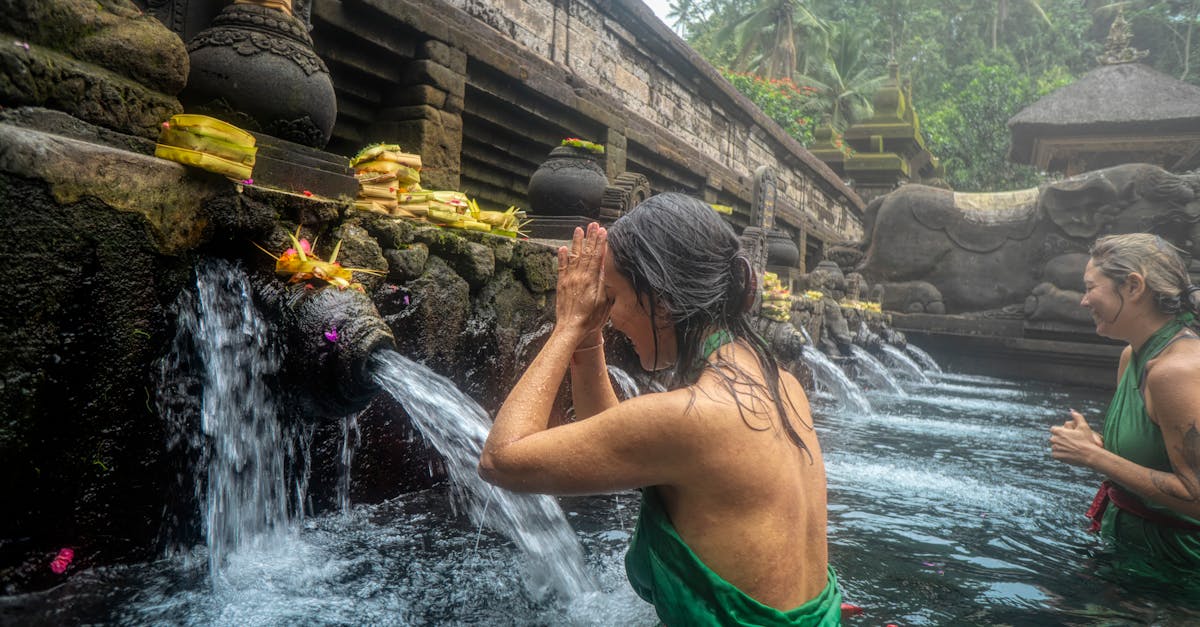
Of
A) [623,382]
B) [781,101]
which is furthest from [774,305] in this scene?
[781,101]

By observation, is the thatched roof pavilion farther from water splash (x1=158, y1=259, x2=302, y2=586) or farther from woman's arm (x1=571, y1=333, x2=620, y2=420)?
water splash (x1=158, y1=259, x2=302, y2=586)

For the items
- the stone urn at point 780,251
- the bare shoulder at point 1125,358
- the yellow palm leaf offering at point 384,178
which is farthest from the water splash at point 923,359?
Result: the yellow palm leaf offering at point 384,178

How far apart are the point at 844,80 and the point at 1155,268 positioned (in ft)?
101

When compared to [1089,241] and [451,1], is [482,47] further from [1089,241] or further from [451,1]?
[1089,241]

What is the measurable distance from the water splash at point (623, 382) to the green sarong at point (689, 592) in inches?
125

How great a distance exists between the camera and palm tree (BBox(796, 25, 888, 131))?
2958cm

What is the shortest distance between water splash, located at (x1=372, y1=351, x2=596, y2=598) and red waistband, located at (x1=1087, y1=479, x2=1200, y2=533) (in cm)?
205

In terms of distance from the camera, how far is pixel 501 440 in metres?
1.56

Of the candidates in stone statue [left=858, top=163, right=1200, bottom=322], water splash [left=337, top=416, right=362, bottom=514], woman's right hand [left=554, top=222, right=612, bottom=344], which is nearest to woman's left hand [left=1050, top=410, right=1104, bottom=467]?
woman's right hand [left=554, top=222, right=612, bottom=344]

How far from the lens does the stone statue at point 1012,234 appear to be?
12273mm

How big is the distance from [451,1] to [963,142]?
77.5 feet

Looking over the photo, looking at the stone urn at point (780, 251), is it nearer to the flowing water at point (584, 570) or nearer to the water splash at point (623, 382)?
the water splash at point (623, 382)

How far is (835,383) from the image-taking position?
8148 mm

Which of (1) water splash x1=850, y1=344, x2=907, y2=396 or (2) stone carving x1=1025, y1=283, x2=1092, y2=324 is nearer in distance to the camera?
(1) water splash x1=850, y1=344, x2=907, y2=396
